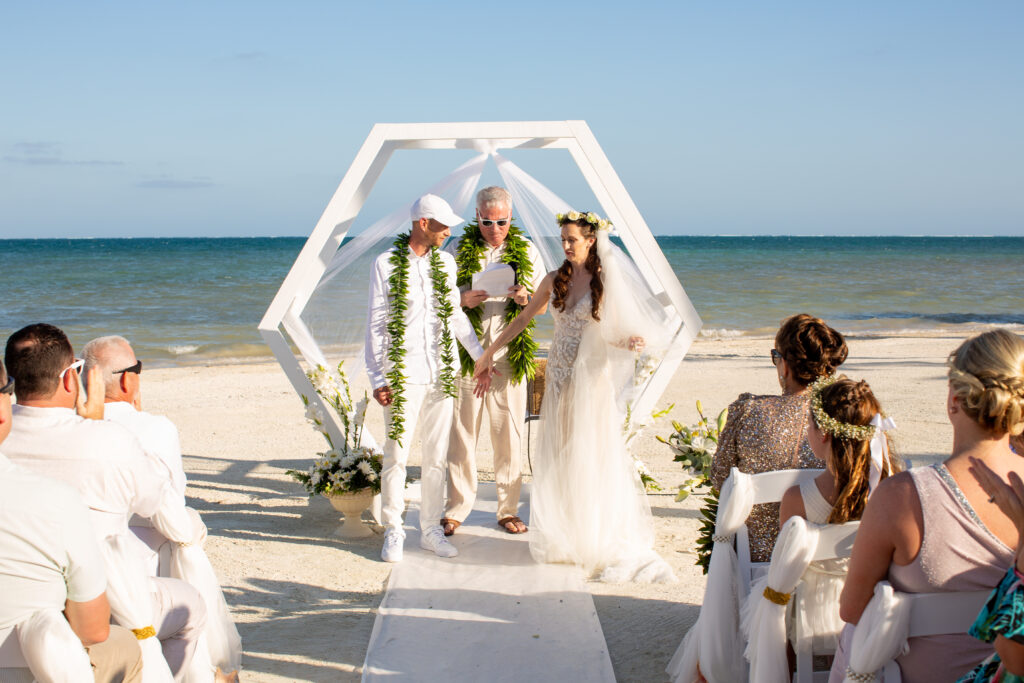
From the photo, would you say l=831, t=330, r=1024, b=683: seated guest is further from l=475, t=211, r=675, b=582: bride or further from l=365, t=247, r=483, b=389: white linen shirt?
l=365, t=247, r=483, b=389: white linen shirt

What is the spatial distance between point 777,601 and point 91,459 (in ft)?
7.46

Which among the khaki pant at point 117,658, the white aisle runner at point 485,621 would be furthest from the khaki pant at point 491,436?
the khaki pant at point 117,658

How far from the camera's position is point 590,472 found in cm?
498

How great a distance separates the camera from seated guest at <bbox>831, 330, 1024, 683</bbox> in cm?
224

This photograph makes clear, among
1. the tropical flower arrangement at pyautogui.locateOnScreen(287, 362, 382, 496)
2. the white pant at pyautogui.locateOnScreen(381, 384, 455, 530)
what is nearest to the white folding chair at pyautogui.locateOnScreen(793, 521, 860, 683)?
the white pant at pyautogui.locateOnScreen(381, 384, 455, 530)

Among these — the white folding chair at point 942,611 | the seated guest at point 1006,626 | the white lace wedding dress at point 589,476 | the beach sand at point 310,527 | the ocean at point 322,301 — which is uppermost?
the seated guest at point 1006,626

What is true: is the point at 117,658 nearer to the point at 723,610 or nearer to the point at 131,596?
the point at 131,596

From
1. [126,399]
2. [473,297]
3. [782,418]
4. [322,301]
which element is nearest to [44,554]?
[126,399]

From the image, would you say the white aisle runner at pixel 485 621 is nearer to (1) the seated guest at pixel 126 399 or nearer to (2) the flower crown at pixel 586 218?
(1) the seated guest at pixel 126 399

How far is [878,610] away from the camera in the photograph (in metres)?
2.37

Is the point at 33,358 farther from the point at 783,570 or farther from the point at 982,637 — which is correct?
the point at 982,637

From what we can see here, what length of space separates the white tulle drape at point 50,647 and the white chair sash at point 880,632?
2.13 meters

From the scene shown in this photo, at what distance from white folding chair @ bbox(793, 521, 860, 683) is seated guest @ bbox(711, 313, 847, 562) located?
0.36m

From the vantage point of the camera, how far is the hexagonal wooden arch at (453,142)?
18.7ft
